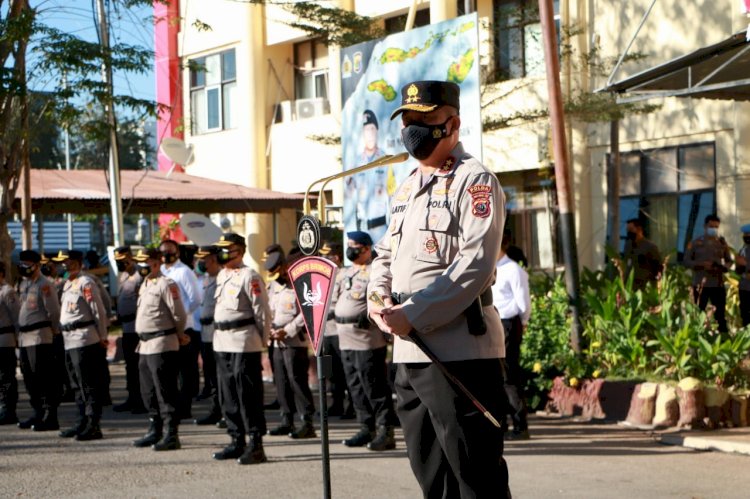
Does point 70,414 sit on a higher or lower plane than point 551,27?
lower

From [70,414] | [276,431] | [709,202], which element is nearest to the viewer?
[276,431]

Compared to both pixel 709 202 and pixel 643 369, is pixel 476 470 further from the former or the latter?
pixel 709 202

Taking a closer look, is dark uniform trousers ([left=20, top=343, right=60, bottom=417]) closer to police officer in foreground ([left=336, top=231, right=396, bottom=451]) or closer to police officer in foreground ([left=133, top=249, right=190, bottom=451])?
police officer in foreground ([left=133, top=249, right=190, bottom=451])

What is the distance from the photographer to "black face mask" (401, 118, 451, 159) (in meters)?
5.05

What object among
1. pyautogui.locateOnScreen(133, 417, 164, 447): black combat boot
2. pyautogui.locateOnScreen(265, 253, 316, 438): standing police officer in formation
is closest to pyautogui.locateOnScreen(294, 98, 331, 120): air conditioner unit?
pyautogui.locateOnScreen(265, 253, 316, 438): standing police officer in formation

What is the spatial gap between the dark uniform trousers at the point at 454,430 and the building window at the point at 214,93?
23.5 metres

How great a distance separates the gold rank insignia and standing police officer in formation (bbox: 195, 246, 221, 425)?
6649mm

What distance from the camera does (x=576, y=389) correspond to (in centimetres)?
1184

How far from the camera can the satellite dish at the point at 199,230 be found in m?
20.8

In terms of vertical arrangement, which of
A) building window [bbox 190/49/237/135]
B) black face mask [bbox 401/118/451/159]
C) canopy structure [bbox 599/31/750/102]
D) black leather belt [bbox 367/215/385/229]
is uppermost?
building window [bbox 190/49/237/135]

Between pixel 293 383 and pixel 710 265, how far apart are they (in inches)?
250

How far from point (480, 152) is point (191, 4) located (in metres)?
17.7

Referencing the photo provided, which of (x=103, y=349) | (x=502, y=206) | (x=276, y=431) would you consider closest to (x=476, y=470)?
(x=502, y=206)

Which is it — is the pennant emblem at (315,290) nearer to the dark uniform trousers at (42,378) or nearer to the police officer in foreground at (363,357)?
the police officer in foreground at (363,357)
